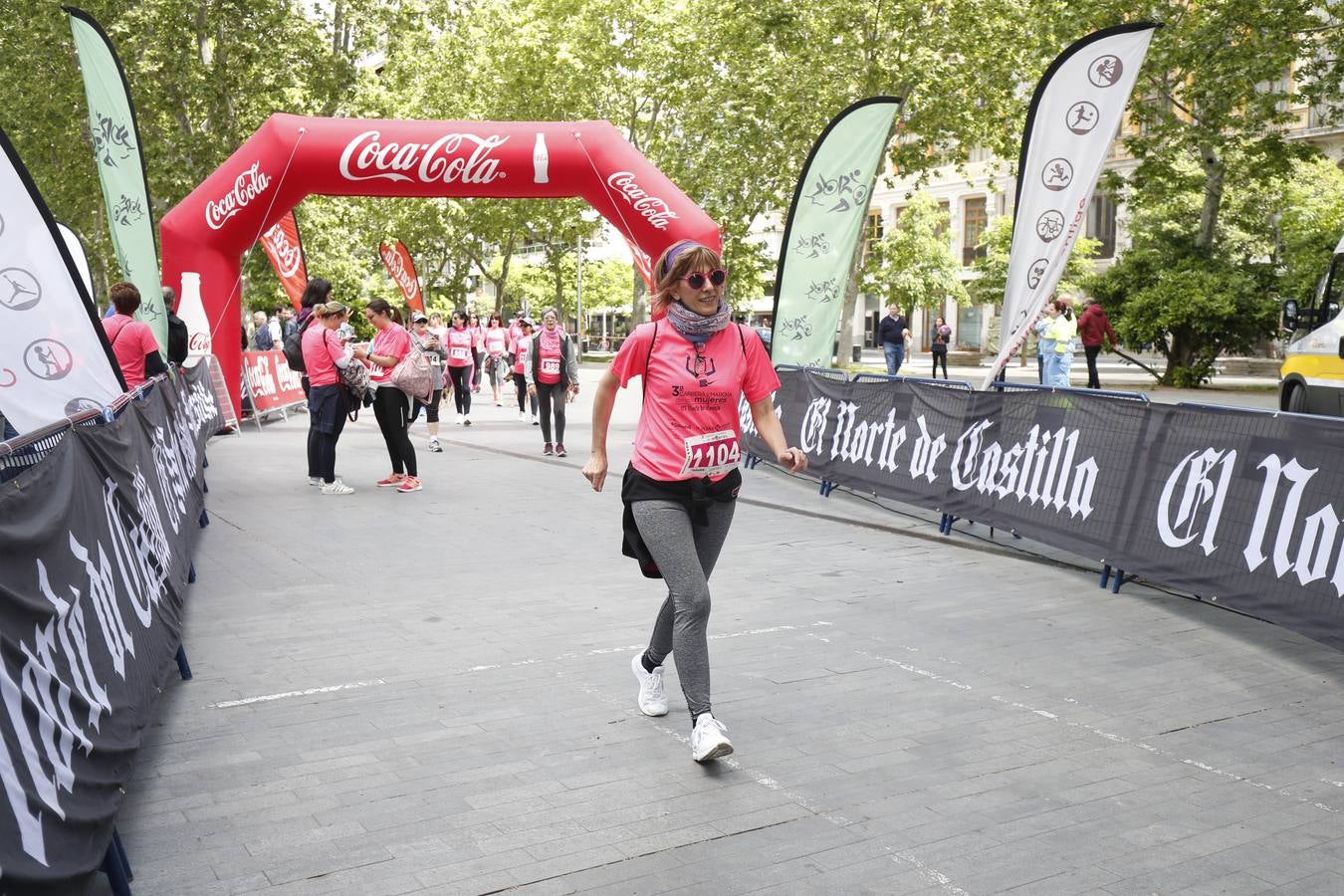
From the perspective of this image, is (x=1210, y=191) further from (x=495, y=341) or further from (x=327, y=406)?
(x=327, y=406)

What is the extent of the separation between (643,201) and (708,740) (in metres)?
12.4

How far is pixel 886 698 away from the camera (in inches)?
220

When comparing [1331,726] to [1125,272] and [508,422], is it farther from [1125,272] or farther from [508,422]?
[1125,272]

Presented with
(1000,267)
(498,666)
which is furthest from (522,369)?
(1000,267)

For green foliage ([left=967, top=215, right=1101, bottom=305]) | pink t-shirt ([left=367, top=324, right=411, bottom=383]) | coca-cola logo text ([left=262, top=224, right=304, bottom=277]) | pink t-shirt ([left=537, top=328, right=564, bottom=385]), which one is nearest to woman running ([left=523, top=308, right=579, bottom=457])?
pink t-shirt ([left=537, top=328, right=564, bottom=385])

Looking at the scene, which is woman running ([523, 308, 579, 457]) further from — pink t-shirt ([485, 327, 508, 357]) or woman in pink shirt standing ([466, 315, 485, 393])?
pink t-shirt ([485, 327, 508, 357])

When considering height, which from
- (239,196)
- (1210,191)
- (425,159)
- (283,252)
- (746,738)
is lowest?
(746,738)

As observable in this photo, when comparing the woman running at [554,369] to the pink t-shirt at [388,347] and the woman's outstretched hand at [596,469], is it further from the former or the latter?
the woman's outstretched hand at [596,469]

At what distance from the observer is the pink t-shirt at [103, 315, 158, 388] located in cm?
1024

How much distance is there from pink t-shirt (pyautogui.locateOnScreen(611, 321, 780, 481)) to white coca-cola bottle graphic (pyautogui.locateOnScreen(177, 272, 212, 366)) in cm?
1233

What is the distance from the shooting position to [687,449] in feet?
15.8

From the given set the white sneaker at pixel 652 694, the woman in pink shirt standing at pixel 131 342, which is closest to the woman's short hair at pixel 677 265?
the white sneaker at pixel 652 694

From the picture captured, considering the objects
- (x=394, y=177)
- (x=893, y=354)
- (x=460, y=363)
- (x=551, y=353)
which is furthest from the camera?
(x=893, y=354)

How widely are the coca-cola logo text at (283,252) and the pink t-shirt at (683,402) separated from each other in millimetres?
18567
